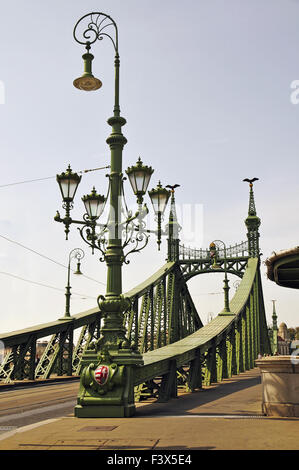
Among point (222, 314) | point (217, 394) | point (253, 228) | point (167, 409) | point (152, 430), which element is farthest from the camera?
point (253, 228)

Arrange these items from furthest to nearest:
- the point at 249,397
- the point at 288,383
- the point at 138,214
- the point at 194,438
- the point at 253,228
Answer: the point at 253,228 → the point at 249,397 → the point at 138,214 → the point at 288,383 → the point at 194,438

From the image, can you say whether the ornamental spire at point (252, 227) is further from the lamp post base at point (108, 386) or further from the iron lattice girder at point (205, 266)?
the lamp post base at point (108, 386)

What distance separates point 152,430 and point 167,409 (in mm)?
3291

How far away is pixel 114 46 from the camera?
36.1 ft

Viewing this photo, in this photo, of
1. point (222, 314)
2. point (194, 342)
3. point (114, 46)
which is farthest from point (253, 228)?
point (114, 46)

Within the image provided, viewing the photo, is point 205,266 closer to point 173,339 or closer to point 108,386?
point 173,339

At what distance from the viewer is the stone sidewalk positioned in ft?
19.7

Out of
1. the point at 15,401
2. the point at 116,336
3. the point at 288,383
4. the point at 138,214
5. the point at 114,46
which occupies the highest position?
the point at 114,46

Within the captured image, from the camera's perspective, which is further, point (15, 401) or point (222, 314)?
point (222, 314)

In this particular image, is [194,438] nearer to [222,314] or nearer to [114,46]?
[114,46]

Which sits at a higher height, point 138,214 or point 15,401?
point 138,214

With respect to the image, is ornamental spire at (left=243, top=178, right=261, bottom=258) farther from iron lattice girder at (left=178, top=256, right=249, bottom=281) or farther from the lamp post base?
the lamp post base

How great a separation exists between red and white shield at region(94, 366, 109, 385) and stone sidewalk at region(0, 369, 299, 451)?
0.66 m

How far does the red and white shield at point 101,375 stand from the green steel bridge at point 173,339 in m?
0.18
